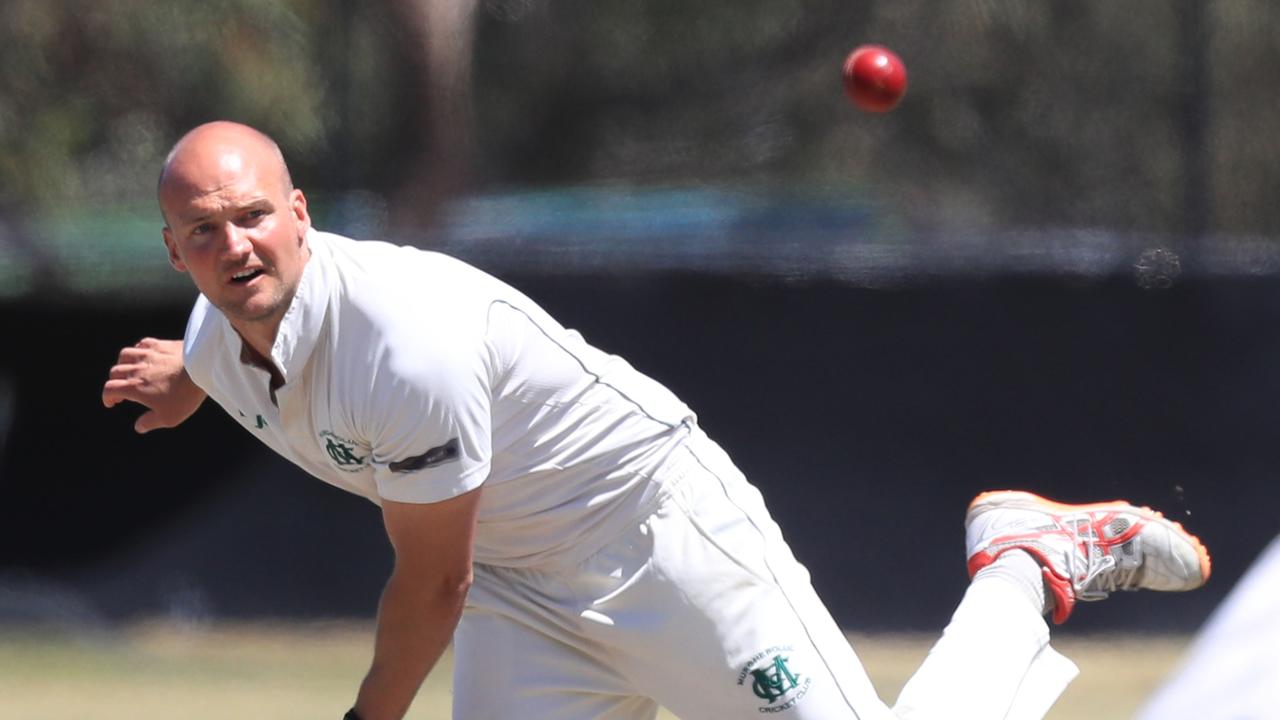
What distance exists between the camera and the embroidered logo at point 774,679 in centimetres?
385

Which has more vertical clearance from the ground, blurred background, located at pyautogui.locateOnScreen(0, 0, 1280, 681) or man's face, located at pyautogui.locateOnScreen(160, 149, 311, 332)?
blurred background, located at pyautogui.locateOnScreen(0, 0, 1280, 681)

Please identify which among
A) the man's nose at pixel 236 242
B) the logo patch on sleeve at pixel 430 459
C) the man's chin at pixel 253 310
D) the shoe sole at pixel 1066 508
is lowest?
the logo patch on sleeve at pixel 430 459

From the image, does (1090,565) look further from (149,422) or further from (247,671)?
(247,671)

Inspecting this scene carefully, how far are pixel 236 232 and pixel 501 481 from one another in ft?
2.66

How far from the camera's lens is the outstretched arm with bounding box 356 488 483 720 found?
365 centimetres

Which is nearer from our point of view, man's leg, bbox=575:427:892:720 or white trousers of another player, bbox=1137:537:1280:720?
white trousers of another player, bbox=1137:537:1280:720

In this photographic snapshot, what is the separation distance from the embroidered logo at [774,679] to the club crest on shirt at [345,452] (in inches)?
37.0

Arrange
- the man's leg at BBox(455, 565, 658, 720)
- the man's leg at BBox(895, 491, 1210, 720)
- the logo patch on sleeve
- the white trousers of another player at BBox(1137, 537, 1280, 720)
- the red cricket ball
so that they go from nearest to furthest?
the white trousers of another player at BBox(1137, 537, 1280, 720) < the logo patch on sleeve < the man's leg at BBox(455, 565, 658, 720) < the man's leg at BBox(895, 491, 1210, 720) < the red cricket ball

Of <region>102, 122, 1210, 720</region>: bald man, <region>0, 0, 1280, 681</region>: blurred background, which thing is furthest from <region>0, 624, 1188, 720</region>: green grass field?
<region>102, 122, 1210, 720</region>: bald man

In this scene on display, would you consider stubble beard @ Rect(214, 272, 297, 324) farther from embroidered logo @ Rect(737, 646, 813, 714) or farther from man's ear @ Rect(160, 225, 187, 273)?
embroidered logo @ Rect(737, 646, 813, 714)

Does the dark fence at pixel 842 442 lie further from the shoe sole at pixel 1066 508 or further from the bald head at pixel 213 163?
the bald head at pixel 213 163

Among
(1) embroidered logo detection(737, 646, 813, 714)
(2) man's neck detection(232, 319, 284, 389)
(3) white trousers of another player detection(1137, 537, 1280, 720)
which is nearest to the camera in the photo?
(3) white trousers of another player detection(1137, 537, 1280, 720)

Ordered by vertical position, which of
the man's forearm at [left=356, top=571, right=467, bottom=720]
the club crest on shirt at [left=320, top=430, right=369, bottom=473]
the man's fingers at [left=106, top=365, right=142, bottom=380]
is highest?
the man's fingers at [left=106, top=365, right=142, bottom=380]

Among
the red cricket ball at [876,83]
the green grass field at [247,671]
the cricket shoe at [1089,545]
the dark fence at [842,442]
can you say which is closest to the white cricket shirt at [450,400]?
the cricket shoe at [1089,545]
